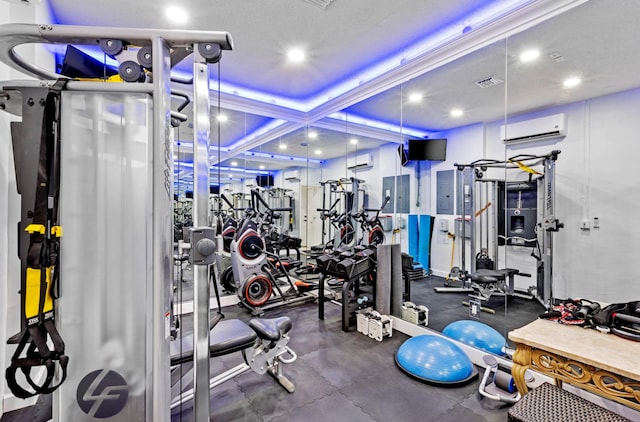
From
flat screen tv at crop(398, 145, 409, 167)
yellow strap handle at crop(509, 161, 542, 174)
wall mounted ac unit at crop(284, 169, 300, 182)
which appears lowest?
yellow strap handle at crop(509, 161, 542, 174)

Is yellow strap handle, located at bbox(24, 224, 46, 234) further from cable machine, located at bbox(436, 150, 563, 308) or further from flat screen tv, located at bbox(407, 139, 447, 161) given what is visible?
flat screen tv, located at bbox(407, 139, 447, 161)

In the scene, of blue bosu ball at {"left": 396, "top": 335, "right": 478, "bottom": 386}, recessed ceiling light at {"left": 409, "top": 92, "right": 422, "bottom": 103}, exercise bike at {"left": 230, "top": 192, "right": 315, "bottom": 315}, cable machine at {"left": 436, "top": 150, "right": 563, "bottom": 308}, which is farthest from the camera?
recessed ceiling light at {"left": 409, "top": 92, "right": 422, "bottom": 103}

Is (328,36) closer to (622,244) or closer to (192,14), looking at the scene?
(192,14)

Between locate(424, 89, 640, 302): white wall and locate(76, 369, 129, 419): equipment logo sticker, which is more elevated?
locate(424, 89, 640, 302): white wall

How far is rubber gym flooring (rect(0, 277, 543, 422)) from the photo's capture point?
6.55ft

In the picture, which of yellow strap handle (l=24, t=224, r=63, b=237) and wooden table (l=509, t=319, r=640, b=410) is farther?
wooden table (l=509, t=319, r=640, b=410)

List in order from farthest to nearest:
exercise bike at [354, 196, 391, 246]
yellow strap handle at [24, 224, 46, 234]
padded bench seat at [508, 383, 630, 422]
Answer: exercise bike at [354, 196, 391, 246] < padded bench seat at [508, 383, 630, 422] < yellow strap handle at [24, 224, 46, 234]

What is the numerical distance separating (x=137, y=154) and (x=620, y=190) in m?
3.84

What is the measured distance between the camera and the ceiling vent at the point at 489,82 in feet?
10.7

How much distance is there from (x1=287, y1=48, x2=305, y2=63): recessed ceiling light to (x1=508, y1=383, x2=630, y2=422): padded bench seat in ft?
12.0

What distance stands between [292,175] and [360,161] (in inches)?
58.8

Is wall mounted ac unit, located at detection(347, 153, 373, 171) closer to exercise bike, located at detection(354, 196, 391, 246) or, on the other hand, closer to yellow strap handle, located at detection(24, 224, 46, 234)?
exercise bike, located at detection(354, 196, 391, 246)

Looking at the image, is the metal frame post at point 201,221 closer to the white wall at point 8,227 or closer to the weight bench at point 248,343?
the weight bench at point 248,343

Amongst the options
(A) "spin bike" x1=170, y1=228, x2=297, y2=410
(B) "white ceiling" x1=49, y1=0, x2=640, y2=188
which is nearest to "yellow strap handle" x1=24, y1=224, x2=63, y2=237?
(B) "white ceiling" x1=49, y1=0, x2=640, y2=188
